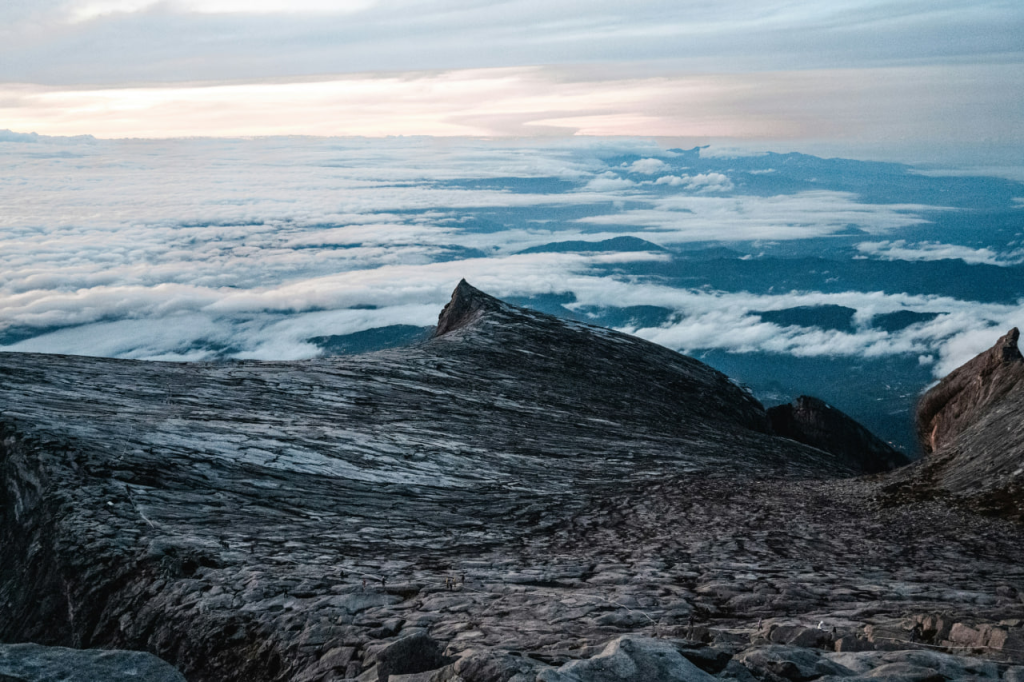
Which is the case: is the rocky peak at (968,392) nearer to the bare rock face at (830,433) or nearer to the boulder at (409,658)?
the bare rock face at (830,433)

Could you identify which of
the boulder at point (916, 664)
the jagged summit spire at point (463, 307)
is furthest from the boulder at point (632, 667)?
the jagged summit spire at point (463, 307)

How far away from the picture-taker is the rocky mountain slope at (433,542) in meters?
8.55

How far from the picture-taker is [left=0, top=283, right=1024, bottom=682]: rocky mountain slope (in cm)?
855

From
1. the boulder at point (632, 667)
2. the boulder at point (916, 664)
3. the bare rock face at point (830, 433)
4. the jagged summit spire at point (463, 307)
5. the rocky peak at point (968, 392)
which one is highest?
the jagged summit spire at point (463, 307)

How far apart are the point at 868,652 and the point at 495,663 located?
13.0ft

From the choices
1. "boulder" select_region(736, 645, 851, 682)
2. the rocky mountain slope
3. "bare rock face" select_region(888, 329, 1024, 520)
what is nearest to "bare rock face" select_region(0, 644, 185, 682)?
the rocky mountain slope

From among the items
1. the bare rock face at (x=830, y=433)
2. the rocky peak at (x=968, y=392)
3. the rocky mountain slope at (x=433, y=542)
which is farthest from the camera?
the bare rock face at (x=830, y=433)

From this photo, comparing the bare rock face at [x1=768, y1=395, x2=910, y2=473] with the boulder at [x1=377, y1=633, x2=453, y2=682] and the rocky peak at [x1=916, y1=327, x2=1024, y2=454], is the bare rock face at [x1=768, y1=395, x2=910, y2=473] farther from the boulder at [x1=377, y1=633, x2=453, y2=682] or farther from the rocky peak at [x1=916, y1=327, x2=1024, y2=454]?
the boulder at [x1=377, y1=633, x2=453, y2=682]

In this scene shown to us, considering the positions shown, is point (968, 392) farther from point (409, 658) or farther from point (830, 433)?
point (409, 658)

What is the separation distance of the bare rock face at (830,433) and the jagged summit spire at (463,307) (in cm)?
1647

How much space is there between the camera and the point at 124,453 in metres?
15.3

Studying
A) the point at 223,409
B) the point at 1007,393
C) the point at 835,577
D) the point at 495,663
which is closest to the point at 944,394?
the point at 1007,393

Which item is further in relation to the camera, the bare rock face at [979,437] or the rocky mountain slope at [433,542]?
the bare rock face at [979,437]

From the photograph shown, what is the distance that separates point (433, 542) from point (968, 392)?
2431 centimetres
